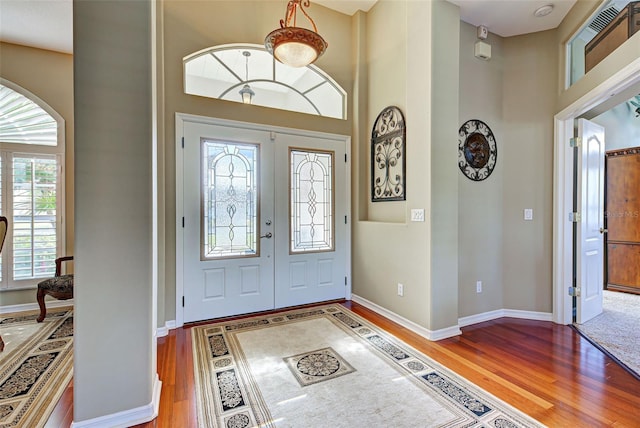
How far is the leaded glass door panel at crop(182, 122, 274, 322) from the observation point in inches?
120

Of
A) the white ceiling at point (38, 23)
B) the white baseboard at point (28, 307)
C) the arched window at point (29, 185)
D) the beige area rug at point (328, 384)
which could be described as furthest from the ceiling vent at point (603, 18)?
the white baseboard at point (28, 307)

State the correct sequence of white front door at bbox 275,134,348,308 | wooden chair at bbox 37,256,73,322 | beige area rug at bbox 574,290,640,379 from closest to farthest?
beige area rug at bbox 574,290,640,379 < wooden chair at bbox 37,256,73,322 < white front door at bbox 275,134,348,308

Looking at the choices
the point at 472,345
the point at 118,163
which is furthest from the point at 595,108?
the point at 118,163

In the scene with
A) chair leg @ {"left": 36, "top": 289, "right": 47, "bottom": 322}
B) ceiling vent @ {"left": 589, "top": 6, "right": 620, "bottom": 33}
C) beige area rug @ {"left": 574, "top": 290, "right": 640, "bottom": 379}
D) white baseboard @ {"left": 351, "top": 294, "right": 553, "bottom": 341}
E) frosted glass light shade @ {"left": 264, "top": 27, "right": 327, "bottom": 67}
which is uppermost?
ceiling vent @ {"left": 589, "top": 6, "right": 620, "bottom": 33}

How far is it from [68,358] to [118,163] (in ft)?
6.24

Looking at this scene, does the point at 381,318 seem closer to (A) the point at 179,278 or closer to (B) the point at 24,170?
(A) the point at 179,278

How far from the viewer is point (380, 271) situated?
340 centimetres

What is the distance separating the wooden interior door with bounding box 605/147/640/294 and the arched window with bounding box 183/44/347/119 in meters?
4.31

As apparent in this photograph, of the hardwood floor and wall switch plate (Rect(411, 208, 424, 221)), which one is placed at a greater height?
wall switch plate (Rect(411, 208, 424, 221))

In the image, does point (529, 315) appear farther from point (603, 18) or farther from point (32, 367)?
point (32, 367)

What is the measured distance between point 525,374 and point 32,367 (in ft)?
12.3

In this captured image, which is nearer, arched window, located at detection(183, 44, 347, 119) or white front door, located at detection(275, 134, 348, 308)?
arched window, located at detection(183, 44, 347, 119)

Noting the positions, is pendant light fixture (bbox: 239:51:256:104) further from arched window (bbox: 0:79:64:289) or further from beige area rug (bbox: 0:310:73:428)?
beige area rug (bbox: 0:310:73:428)

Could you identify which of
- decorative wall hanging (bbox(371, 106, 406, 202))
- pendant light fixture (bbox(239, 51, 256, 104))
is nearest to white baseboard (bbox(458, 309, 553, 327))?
decorative wall hanging (bbox(371, 106, 406, 202))
